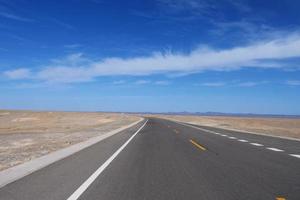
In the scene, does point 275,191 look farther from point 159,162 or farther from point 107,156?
point 107,156

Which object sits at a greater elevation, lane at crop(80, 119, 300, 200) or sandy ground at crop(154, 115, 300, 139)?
sandy ground at crop(154, 115, 300, 139)

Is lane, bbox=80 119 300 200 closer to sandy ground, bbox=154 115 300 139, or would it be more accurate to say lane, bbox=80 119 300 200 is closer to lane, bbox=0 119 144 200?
lane, bbox=0 119 144 200

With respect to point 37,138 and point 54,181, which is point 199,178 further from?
point 37,138

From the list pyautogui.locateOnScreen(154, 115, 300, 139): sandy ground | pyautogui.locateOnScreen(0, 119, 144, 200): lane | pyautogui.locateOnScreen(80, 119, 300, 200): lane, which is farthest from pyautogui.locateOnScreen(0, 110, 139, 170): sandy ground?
pyautogui.locateOnScreen(154, 115, 300, 139): sandy ground

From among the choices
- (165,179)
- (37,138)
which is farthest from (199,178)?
(37,138)

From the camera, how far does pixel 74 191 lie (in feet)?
25.9

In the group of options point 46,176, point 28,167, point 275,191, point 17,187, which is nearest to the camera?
point 275,191

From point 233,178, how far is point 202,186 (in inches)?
49.8

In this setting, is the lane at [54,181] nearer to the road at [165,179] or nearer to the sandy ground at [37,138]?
the road at [165,179]

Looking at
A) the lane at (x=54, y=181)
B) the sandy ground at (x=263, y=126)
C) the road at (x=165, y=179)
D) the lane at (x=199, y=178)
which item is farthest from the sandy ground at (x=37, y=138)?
the sandy ground at (x=263, y=126)

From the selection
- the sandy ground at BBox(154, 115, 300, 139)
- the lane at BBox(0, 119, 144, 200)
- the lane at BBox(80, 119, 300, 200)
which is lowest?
the lane at BBox(0, 119, 144, 200)

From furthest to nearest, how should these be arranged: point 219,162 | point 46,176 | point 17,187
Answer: point 219,162 < point 46,176 < point 17,187

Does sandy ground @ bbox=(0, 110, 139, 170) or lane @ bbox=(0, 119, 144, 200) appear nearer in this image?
lane @ bbox=(0, 119, 144, 200)

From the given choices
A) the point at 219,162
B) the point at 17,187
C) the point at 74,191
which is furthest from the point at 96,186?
the point at 219,162
